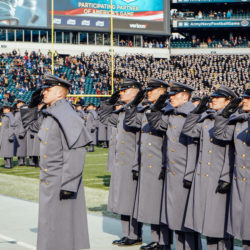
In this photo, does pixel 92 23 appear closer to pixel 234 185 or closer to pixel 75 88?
pixel 75 88

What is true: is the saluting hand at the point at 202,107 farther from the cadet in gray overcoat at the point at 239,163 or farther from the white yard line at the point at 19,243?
the white yard line at the point at 19,243

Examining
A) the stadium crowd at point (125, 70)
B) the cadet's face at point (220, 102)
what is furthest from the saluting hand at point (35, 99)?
the stadium crowd at point (125, 70)

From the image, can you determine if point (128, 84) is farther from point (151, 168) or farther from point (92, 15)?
point (92, 15)

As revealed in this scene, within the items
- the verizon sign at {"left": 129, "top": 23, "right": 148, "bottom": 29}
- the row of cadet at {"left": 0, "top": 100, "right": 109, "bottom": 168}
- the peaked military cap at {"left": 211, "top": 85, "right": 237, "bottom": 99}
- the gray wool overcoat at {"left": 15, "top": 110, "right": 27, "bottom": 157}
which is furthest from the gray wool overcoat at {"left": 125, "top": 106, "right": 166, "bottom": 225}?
the verizon sign at {"left": 129, "top": 23, "right": 148, "bottom": 29}

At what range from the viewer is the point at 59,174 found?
5.81 m

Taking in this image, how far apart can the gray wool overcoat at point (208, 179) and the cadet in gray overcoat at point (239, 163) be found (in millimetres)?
160

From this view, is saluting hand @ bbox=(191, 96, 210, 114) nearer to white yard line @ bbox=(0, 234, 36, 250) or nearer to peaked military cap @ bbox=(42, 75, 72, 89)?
peaked military cap @ bbox=(42, 75, 72, 89)

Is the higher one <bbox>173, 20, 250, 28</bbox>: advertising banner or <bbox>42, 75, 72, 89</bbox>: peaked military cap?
<bbox>173, 20, 250, 28</bbox>: advertising banner

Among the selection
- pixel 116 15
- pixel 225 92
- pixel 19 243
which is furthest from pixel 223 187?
pixel 116 15

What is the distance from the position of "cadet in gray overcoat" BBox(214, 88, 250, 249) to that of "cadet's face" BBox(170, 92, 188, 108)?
30.1 inches

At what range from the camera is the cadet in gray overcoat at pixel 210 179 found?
251 inches

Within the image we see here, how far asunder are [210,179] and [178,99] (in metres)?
1.01

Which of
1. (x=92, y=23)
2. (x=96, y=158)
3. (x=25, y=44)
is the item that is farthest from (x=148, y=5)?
(x=96, y=158)

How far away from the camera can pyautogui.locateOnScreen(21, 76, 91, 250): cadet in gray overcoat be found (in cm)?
577
